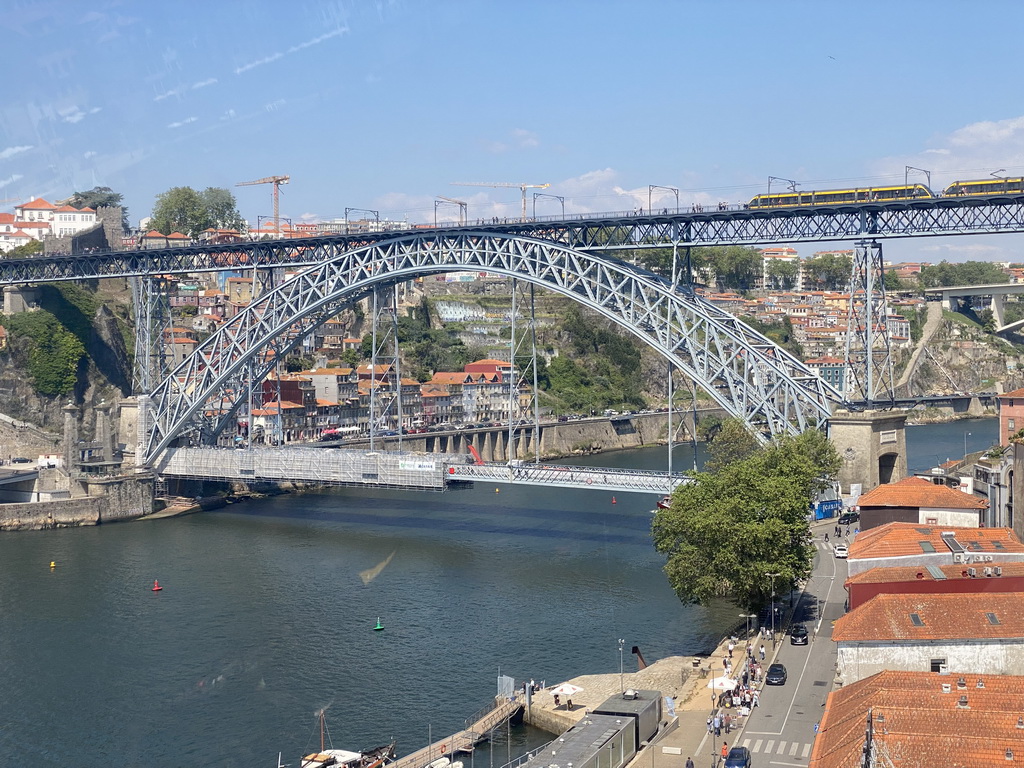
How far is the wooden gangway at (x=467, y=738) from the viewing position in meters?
23.4

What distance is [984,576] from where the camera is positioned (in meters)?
25.1

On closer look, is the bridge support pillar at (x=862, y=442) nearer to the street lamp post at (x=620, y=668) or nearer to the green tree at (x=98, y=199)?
the street lamp post at (x=620, y=668)

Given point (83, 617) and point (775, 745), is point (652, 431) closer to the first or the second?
point (83, 617)

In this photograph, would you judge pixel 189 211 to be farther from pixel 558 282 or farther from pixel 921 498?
pixel 921 498

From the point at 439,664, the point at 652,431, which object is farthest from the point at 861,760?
the point at 652,431

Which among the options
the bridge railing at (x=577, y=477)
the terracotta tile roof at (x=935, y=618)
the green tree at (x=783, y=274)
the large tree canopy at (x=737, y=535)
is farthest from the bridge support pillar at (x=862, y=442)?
the green tree at (x=783, y=274)

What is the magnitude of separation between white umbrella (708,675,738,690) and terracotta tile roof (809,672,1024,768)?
12.5ft

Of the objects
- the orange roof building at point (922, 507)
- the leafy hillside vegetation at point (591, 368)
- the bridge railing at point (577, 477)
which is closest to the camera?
the orange roof building at point (922, 507)

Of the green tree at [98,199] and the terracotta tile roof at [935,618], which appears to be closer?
the terracotta tile roof at [935,618]

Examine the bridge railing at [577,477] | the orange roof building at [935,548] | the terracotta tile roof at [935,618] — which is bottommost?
the terracotta tile roof at [935,618]

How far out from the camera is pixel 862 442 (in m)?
42.9

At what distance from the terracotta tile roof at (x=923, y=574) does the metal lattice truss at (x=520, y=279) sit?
1739cm

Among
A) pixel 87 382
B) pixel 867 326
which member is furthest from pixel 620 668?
pixel 87 382

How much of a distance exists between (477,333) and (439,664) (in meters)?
69.9
